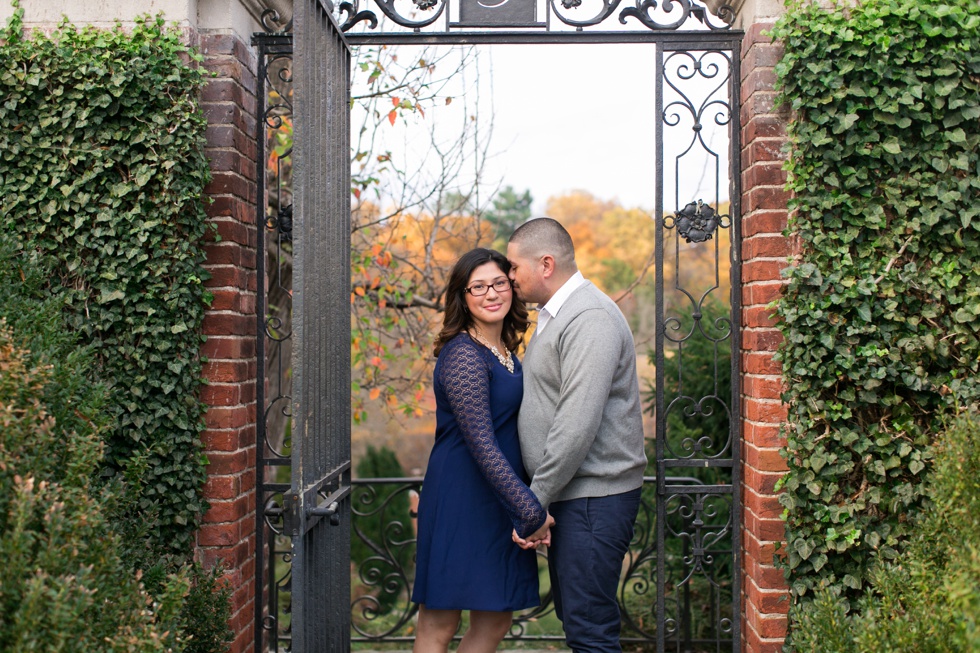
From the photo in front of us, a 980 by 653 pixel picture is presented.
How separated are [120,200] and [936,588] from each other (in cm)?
324

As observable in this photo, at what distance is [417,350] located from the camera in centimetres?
642

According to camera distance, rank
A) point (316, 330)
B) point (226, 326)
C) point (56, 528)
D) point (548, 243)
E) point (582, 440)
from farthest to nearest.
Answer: point (226, 326) < point (548, 243) < point (316, 330) < point (582, 440) < point (56, 528)

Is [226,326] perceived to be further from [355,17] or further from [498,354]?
[355,17]

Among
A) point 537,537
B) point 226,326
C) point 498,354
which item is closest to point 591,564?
point 537,537

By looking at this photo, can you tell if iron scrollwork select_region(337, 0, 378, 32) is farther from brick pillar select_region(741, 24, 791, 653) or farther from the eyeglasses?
brick pillar select_region(741, 24, 791, 653)

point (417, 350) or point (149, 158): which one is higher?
point (149, 158)

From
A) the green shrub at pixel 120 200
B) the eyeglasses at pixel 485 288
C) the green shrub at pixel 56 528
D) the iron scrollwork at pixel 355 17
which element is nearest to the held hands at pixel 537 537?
the eyeglasses at pixel 485 288

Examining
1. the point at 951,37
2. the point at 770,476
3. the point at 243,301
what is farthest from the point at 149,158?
the point at 951,37

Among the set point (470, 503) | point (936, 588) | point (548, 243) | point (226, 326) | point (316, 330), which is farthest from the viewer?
point (226, 326)

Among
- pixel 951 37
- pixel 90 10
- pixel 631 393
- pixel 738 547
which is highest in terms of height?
pixel 90 10

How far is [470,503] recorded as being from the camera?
325 cm

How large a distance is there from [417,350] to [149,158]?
3.35 meters

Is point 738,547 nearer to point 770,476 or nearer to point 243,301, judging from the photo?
point 770,476

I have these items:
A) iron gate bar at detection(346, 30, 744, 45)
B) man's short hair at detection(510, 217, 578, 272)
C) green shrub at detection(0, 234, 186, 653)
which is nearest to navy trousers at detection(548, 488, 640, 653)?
man's short hair at detection(510, 217, 578, 272)
